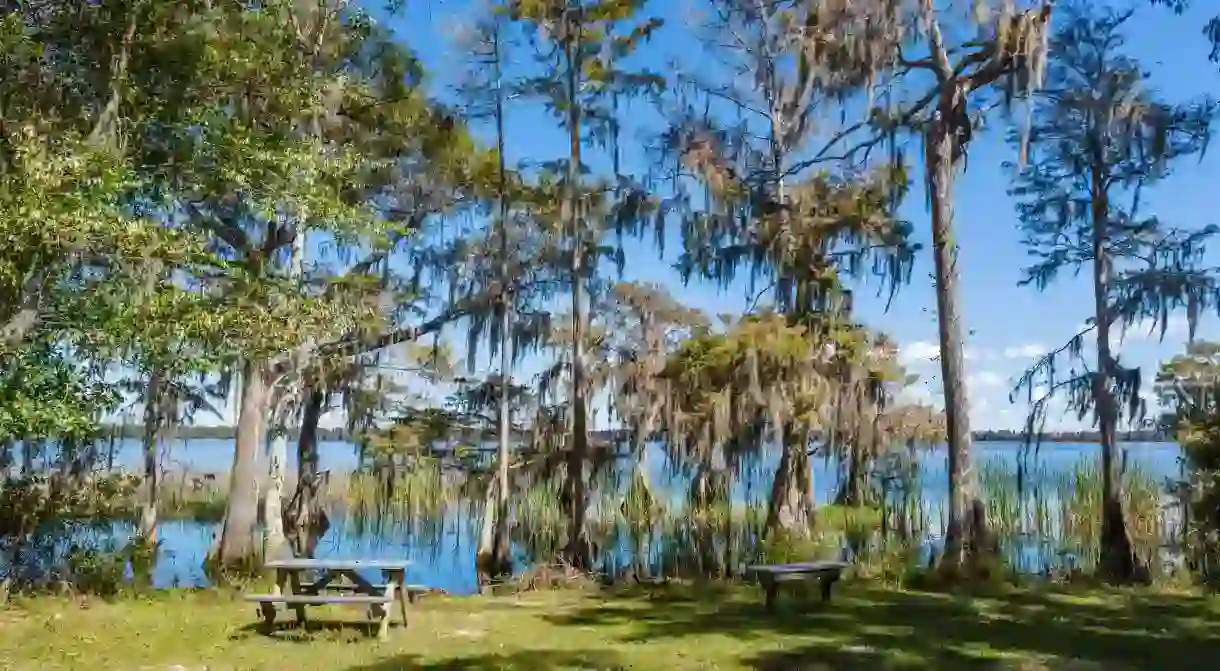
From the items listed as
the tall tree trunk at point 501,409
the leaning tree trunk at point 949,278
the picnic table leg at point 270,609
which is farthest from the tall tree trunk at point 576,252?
the picnic table leg at point 270,609

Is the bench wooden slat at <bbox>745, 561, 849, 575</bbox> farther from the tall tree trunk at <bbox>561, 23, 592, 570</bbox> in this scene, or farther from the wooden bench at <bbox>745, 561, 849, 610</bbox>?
the tall tree trunk at <bbox>561, 23, 592, 570</bbox>

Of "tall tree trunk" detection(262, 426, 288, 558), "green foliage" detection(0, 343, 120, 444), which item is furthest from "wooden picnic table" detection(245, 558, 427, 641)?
"tall tree trunk" detection(262, 426, 288, 558)

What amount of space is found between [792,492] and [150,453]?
9.33 m

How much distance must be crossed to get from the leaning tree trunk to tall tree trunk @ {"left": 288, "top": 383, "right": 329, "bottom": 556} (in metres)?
9.69

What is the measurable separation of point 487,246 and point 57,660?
8.88 m

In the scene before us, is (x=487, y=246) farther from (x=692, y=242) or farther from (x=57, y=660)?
(x=57, y=660)

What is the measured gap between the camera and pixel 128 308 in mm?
6594

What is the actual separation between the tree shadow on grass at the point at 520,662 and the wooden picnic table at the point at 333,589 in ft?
2.67

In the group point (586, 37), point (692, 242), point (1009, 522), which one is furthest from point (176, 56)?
point (1009, 522)

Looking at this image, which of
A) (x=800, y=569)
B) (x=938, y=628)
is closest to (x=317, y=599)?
(x=800, y=569)

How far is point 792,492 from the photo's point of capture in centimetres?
1407

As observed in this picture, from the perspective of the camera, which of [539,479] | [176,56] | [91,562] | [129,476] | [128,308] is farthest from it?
[539,479]

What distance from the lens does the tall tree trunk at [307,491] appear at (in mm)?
16000

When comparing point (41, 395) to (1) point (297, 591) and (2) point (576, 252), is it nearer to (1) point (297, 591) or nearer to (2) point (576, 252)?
(1) point (297, 591)
